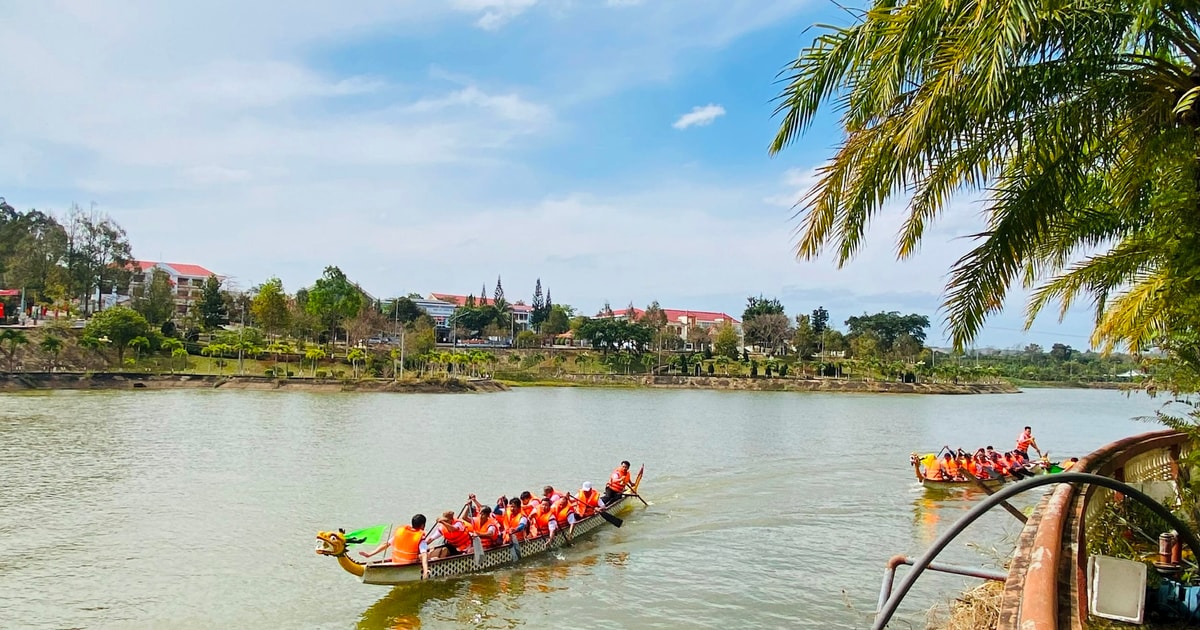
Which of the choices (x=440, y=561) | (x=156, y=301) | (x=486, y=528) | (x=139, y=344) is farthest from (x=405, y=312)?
(x=440, y=561)

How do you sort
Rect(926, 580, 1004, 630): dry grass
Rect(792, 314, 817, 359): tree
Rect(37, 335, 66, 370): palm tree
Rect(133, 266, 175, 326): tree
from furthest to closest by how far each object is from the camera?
Rect(792, 314, 817, 359): tree
Rect(133, 266, 175, 326): tree
Rect(37, 335, 66, 370): palm tree
Rect(926, 580, 1004, 630): dry grass

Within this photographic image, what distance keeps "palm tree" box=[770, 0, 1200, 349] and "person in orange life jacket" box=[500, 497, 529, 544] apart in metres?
10.1

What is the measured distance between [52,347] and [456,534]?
6325 cm

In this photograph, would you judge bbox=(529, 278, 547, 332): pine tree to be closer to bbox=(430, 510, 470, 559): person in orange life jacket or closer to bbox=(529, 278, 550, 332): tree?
bbox=(529, 278, 550, 332): tree

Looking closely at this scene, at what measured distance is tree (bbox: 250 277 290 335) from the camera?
82938 mm

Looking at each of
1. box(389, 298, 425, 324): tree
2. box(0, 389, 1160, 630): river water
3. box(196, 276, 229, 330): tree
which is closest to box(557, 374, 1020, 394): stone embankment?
box(389, 298, 425, 324): tree

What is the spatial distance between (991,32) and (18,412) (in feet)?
165

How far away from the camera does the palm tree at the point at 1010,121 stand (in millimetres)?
5891

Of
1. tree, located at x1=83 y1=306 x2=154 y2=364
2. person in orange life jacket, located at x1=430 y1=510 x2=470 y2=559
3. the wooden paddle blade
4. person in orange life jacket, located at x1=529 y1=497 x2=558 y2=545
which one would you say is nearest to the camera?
person in orange life jacket, located at x1=430 y1=510 x2=470 y2=559

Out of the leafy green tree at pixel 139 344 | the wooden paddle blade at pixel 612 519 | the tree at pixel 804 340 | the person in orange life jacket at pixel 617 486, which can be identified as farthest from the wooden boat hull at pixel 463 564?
the tree at pixel 804 340

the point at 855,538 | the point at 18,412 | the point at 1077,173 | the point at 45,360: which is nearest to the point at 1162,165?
the point at 1077,173

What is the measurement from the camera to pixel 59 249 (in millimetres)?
83188

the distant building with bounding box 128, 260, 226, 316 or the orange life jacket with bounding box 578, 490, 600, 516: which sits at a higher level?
the distant building with bounding box 128, 260, 226, 316

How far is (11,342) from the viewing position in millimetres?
62625
